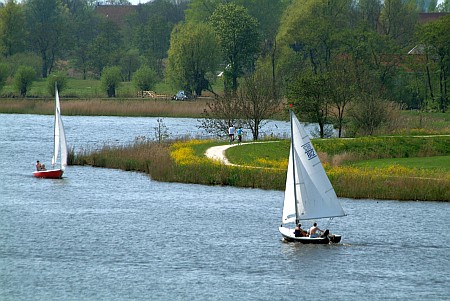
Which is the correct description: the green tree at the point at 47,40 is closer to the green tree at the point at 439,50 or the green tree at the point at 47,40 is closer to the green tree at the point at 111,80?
the green tree at the point at 111,80

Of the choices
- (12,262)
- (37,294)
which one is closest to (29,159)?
(12,262)

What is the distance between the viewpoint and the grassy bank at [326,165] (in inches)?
2414

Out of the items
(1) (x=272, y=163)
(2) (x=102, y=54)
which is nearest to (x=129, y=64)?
(2) (x=102, y=54)

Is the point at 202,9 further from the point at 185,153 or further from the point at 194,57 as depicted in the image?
the point at 185,153

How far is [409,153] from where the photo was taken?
260ft

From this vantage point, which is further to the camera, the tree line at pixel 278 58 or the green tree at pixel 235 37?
the green tree at pixel 235 37

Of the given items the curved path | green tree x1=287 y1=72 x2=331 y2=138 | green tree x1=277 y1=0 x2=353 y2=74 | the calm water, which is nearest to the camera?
the calm water

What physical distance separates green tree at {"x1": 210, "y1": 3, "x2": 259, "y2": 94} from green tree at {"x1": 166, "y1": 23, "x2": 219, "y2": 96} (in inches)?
79.4

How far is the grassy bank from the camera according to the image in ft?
201

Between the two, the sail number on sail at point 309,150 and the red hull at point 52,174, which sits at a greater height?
the sail number on sail at point 309,150

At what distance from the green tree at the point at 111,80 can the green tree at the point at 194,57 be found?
763 cm

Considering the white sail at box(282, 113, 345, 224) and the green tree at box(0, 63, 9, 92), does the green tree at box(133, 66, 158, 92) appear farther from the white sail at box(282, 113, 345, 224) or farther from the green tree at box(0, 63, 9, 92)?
the white sail at box(282, 113, 345, 224)

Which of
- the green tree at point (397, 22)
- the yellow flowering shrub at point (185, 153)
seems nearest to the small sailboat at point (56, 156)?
the yellow flowering shrub at point (185, 153)

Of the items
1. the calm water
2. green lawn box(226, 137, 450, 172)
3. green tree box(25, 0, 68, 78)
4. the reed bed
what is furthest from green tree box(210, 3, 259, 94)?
the calm water
